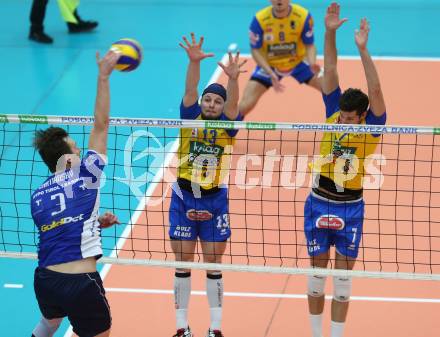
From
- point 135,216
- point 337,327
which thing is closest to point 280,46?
point 135,216

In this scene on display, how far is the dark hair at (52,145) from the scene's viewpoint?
276 inches

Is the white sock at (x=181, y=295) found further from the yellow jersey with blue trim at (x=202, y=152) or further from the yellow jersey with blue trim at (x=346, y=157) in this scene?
the yellow jersey with blue trim at (x=346, y=157)

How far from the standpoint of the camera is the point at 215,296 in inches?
330

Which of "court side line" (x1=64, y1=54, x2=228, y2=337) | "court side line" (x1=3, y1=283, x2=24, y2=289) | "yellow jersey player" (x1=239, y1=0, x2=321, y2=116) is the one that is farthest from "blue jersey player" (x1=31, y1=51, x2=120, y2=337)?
"yellow jersey player" (x1=239, y1=0, x2=321, y2=116)

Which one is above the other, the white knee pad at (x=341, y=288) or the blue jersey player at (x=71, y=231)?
the blue jersey player at (x=71, y=231)

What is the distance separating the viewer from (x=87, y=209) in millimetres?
7039

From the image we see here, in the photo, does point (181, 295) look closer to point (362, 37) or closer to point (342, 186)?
point (342, 186)

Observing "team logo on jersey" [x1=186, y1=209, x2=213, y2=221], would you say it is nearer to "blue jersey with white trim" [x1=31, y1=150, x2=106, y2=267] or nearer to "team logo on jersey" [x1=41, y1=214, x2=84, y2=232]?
"blue jersey with white trim" [x1=31, y1=150, x2=106, y2=267]

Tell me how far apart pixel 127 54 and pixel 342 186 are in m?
2.27

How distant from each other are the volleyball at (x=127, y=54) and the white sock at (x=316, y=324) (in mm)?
2924

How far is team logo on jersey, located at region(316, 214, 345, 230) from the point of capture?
25.9 feet

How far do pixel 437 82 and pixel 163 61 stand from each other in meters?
4.87

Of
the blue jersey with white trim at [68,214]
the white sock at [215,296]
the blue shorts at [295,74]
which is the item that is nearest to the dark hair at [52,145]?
the blue jersey with white trim at [68,214]

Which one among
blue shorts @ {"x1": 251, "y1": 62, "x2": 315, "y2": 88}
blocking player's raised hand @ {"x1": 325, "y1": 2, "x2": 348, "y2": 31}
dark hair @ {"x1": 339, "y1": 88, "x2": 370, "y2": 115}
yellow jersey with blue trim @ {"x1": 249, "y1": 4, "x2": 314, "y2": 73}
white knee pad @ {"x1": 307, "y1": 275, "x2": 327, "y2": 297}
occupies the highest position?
yellow jersey with blue trim @ {"x1": 249, "y1": 4, "x2": 314, "y2": 73}
